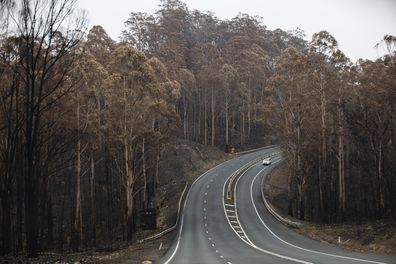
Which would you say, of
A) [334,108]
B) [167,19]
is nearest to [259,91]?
[167,19]

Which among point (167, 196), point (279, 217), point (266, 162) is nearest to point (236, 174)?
point (266, 162)

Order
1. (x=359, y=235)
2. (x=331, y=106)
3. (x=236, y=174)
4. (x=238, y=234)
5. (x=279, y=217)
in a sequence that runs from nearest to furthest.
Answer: (x=359, y=235)
(x=238, y=234)
(x=279, y=217)
(x=331, y=106)
(x=236, y=174)

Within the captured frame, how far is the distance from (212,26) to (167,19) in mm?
19594

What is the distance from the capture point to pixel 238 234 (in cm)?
3669

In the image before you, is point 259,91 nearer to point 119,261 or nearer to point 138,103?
point 138,103

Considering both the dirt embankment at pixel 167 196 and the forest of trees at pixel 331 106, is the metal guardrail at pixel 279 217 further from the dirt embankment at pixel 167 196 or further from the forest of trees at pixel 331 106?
the dirt embankment at pixel 167 196

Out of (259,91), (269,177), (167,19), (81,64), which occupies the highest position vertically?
(167,19)

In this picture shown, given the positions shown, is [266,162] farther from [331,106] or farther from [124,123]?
[124,123]

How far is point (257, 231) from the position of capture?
37.9 meters

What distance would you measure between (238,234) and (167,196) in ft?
75.4

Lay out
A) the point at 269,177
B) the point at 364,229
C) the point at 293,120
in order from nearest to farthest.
Result: the point at 364,229, the point at 293,120, the point at 269,177

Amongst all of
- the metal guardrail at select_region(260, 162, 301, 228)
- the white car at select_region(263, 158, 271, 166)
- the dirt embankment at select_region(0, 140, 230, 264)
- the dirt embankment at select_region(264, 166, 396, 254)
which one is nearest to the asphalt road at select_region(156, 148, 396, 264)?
the metal guardrail at select_region(260, 162, 301, 228)

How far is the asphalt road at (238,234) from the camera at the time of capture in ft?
78.8

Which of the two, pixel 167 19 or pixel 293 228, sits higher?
pixel 167 19
